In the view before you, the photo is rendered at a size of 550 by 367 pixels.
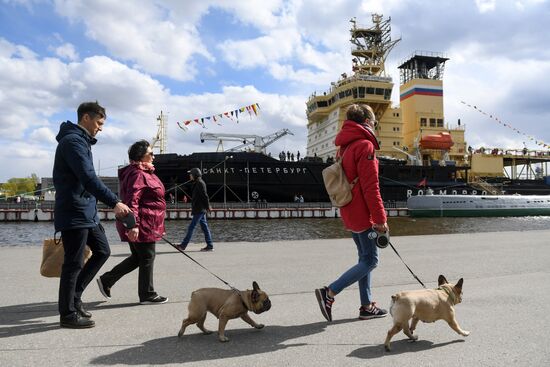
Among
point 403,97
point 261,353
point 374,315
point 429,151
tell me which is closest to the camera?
point 261,353

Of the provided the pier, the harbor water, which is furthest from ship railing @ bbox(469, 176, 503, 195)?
the pier

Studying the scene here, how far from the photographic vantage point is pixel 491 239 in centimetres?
958

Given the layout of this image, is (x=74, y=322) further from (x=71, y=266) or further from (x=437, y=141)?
(x=437, y=141)

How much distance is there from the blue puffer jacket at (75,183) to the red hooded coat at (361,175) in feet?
5.93

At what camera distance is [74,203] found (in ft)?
10.6

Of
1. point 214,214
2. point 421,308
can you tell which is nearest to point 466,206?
point 214,214

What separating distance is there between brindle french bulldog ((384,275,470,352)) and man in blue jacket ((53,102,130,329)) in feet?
6.69

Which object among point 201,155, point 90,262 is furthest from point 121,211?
point 201,155

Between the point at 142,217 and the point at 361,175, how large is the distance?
2095 mm

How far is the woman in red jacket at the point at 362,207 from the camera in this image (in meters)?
3.32

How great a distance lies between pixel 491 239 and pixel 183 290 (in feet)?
24.9

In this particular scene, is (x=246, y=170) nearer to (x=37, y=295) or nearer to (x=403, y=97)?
(x=403, y=97)

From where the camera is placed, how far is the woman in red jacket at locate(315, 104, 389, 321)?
3.32 m

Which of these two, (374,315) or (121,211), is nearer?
(121,211)
